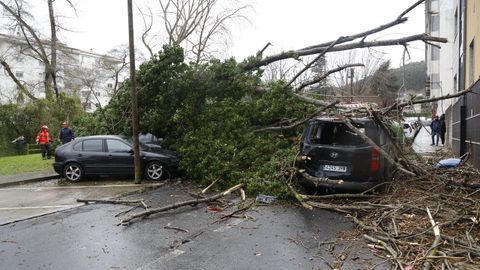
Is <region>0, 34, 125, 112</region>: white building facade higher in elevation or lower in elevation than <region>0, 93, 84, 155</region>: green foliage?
higher

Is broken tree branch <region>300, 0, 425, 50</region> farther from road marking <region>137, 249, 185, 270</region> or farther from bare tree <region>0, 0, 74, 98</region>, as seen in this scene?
bare tree <region>0, 0, 74, 98</region>

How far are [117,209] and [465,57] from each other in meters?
13.4

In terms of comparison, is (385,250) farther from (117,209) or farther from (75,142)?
(75,142)

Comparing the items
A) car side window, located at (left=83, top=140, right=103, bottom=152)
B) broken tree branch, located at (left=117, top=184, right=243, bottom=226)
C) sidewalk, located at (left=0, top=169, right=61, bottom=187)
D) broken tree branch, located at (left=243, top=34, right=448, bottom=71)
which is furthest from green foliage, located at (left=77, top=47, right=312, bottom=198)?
sidewalk, located at (left=0, top=169, right=61, bottom=187)

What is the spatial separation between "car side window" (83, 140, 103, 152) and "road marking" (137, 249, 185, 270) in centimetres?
718

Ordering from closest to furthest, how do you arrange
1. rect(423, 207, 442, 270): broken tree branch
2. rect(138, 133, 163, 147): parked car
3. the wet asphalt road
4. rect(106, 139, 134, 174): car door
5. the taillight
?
rect(423, 207, 442, 270): broken tree branch
the wet asphalt road
the taillight
rect(106, 139, 134, 174): car door
rect(138, 133, 163, 147): parked car

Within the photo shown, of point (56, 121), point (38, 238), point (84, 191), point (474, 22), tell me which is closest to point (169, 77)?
point (84, 191)

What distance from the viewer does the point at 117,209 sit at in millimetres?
8141

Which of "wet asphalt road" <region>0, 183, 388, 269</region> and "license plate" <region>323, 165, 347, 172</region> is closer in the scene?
"wet asphalt road" <region>0, 183, 388, 269</region>

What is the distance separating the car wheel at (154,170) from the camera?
11.5m

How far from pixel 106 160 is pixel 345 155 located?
721cm

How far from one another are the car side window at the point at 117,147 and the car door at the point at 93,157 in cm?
21

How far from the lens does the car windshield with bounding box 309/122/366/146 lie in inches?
308

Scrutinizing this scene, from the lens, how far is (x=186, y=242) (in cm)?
588
